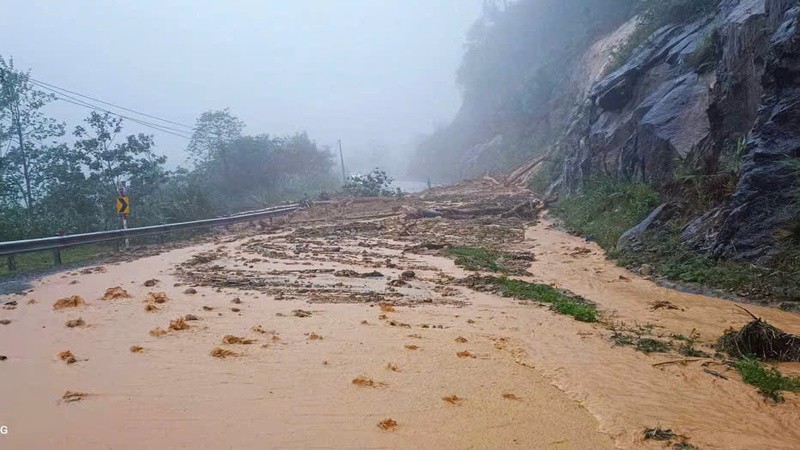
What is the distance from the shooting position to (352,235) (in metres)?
16.4

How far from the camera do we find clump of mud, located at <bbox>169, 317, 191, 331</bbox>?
5536mm

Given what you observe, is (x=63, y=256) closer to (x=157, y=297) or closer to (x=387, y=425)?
(x=157, y=297)

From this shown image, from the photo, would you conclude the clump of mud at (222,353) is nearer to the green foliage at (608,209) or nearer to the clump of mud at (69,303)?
the clump of mud at (69,303)

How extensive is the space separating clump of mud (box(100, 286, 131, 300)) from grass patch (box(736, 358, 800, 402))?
764 centimetres

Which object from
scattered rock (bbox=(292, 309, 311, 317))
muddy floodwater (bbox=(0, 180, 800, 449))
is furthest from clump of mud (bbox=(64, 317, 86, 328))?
scattered rock (bbox=(292, 309, 311, 317))

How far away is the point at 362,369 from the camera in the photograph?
4430 mm

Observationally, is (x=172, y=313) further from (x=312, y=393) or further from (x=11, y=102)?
(x=11, y=102)

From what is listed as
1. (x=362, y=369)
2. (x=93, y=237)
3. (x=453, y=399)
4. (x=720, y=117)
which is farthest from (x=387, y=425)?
(x=93, y=237)

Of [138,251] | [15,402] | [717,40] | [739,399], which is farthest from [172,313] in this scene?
[717,40]

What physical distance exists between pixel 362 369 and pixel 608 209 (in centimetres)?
1261

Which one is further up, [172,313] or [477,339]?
[172,313]

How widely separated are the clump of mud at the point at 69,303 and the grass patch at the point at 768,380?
25.6ft

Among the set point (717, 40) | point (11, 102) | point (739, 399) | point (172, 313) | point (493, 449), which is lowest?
point (739, 399)

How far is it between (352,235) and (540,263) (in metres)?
7.14
